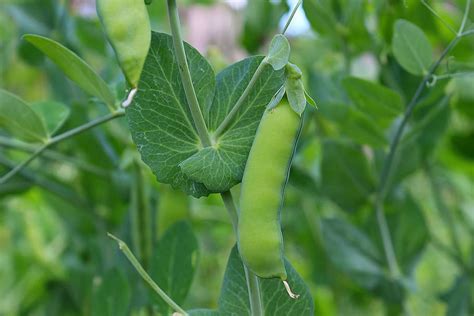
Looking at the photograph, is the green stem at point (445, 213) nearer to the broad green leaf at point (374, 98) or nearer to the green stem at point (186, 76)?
the broad green leaf at point (374, 98)

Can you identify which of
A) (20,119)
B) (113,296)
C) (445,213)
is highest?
(20,119)

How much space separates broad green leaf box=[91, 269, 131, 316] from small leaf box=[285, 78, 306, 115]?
8.4 inches

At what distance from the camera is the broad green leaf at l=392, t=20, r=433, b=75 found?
43 cm

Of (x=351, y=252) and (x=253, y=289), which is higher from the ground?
(x=253, y=289)

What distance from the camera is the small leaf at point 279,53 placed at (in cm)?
32

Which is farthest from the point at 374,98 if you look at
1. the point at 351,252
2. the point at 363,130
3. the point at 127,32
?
the point at 127,32

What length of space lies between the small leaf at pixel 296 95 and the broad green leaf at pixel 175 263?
170 millimetres

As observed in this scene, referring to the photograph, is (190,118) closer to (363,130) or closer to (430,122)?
(363,130)

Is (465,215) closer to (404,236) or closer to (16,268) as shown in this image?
(404,236)

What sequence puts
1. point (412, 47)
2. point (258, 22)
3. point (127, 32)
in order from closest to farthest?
point (127, 32)
point (412, 47)
point (258, 22)

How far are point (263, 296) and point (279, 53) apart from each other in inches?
5.2

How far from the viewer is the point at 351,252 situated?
604 millimetres

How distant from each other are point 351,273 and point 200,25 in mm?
1265

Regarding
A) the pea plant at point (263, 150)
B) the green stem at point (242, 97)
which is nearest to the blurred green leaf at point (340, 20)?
the pea plant at point (263, 150)
